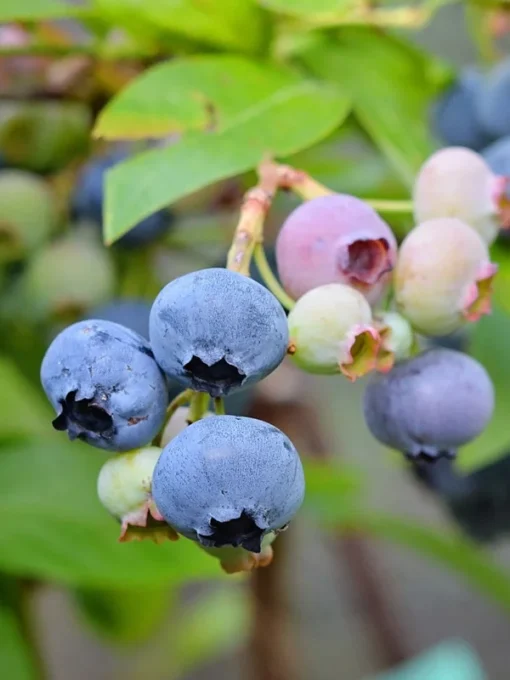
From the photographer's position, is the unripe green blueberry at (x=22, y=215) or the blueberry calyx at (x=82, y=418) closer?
→ the blueberry calyx at (x=82, y=418)

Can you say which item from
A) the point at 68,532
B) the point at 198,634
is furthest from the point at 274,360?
Result: the point at 198,634

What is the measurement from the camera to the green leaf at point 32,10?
1.67ft

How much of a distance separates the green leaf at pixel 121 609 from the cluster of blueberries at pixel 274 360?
0.61 m

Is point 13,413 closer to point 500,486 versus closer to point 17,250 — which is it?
point 17,250

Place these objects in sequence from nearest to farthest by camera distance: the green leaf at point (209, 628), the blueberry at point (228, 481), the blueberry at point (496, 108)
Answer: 1. the blueberry at point (228, 481)
2. the blueberry at point (496, 108)
3. the green leaf at point (209, 628)

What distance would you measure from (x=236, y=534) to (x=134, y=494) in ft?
0.18

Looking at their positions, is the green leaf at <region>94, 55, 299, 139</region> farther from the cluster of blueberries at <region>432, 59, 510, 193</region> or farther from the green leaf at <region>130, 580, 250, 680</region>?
the green leaf at <region>130, 580, 250, 680</region>

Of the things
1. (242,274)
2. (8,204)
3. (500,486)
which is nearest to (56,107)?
(8,204)

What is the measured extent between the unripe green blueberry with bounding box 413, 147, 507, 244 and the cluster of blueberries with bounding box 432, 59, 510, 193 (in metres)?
0.19

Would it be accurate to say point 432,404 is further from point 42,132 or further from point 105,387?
point 42,132

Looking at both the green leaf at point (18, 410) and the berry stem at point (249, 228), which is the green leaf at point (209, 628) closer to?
the green leaf at point (18, 410)

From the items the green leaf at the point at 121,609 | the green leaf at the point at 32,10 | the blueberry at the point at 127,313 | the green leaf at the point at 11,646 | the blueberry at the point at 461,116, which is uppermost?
the green leaf at the point at 32,10

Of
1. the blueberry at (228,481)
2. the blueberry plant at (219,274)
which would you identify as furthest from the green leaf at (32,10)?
the blueberry at (228,481)

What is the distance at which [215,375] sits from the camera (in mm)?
294
